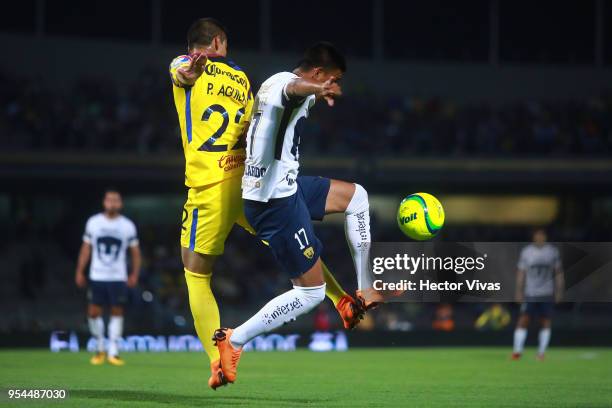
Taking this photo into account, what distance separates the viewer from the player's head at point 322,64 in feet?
23.1

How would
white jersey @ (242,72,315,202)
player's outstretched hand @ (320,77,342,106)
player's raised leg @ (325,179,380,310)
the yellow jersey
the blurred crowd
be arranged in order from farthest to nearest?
1. the blurred crowd
2. player's raised leg @ (325,179,380,310)
3. the yellow jersey
4. white jersey @ (242,72,315,202)
5. player's outstretched hand @ (320,77,342,106)

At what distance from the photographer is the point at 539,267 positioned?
16.7 metres

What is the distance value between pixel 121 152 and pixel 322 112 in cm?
536

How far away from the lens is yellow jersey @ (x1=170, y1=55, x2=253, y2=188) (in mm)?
7645

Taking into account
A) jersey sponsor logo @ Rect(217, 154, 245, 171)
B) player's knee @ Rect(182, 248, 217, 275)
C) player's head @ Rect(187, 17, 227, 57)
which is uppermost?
player's head @ Rect(187, 17, 227, 57)

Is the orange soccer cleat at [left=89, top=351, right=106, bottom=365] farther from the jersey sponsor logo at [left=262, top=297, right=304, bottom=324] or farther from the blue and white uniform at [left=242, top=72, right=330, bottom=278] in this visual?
the blue and white uniform at [left=242, top=72, right=330, bottom=278]

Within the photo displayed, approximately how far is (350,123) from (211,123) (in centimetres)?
2012

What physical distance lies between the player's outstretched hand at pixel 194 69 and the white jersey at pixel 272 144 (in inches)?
19.9

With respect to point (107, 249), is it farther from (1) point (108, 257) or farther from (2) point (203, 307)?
(2) point (203, 307)

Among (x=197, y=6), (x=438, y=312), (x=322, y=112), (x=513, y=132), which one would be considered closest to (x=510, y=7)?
(x=513, y=132)

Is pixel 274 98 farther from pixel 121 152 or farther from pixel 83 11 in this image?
pixel 83 11

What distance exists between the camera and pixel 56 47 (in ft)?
90.9

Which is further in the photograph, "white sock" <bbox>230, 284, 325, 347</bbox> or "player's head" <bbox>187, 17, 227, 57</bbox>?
"player's head" <bbox>187, 17, 227, 57</bbox>

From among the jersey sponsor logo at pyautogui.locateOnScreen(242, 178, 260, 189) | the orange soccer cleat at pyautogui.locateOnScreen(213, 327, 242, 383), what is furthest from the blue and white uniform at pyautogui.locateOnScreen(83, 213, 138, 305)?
the jersey sponsor logo at pyautogui.locateOnScreen(242, 178, 260, 189)
